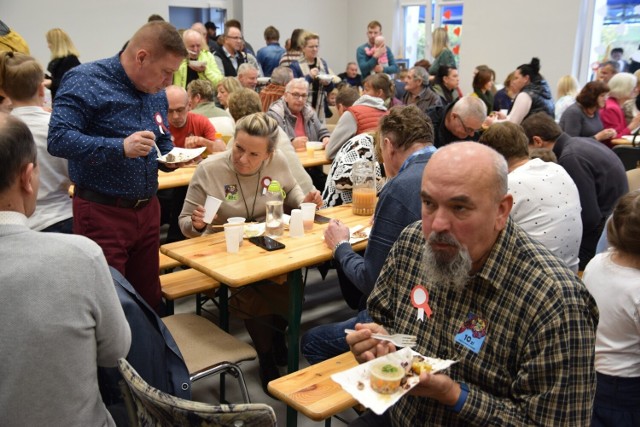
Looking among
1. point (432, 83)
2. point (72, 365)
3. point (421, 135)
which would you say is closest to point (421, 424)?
point (72, 365)

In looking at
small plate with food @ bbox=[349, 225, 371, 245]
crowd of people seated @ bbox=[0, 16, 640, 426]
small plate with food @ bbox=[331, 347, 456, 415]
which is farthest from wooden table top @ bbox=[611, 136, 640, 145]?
small plate with food @ bbox=[331, 347, 456, 415]

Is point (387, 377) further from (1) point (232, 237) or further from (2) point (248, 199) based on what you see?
(2) point (248, 199)

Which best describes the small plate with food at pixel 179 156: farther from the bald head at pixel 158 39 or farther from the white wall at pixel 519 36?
the white wall at pixel 519 36

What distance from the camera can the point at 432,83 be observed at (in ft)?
26.5

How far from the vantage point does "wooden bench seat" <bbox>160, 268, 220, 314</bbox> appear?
3.13 m

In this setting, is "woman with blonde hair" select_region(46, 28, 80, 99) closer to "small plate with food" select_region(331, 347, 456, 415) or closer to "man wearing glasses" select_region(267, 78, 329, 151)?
"man wearing glasses" select_region(267, 78, 329, 151)

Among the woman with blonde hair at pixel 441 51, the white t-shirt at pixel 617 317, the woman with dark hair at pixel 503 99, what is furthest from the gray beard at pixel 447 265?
the woman with blonde hair at pixel 441 51

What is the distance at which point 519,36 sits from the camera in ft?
34.0

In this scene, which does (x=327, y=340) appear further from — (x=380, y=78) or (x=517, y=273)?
(x=380, y=78)

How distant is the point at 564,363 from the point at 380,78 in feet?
15.5

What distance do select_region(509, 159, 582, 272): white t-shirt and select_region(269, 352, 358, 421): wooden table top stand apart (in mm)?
1327

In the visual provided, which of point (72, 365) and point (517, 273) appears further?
point (517, 273)

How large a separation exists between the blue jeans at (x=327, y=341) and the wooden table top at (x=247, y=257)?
1.05ft

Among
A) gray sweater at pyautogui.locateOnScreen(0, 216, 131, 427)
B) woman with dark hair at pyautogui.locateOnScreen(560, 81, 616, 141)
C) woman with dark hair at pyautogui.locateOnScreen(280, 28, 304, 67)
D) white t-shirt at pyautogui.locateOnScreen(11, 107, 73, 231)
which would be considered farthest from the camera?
woman with dark hair at pyautogui.locateOnScreen(280, 28, 304, 67)
